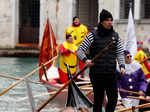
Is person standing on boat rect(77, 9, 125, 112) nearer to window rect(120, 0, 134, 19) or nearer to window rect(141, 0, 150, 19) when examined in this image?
window rect(141, 0, 150, 19)

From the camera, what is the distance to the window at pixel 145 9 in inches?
848

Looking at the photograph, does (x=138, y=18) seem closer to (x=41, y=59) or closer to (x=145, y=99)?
(x=41, y=59)

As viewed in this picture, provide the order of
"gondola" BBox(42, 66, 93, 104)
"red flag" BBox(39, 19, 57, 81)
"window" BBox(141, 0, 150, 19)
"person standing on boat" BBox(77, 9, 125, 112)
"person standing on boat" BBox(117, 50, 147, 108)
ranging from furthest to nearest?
1. "window" BBox(141, 0, 150, 19)
2. "red flag" BBox(39, 19, 57, 81)
3. "gondola" BBox(42, 66, 93, 104)
4. "person standing on boat" BBox(117, 50, 147, 108)
5. "person standing on boat" BBox(77, 9, 125, 112)

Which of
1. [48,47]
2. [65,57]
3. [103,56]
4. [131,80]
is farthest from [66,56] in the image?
[103,56]

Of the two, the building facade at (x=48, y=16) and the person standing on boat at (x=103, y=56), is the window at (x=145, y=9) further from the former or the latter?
the person standing on boat at (x=103, y=56)

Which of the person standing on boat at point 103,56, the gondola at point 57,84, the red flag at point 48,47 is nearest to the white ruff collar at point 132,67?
the person standing on boat at point 103,56

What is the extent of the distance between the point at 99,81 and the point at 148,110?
1.49m

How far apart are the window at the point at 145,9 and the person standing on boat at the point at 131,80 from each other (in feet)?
48.0

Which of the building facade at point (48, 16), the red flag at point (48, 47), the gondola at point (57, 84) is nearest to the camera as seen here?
the gondola at point (57, 84)

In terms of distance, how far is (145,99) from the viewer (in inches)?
267

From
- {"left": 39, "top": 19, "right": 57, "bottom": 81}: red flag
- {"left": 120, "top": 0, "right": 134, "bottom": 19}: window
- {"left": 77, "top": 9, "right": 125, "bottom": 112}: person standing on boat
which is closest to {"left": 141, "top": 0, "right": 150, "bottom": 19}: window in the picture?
{"left": 120, "top": 0, "right": 134, "bottom": 19}: window

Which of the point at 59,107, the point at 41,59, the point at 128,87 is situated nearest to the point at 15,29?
the point at 41,59

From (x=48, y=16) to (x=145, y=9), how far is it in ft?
17.1

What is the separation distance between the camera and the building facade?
22.0 meters
